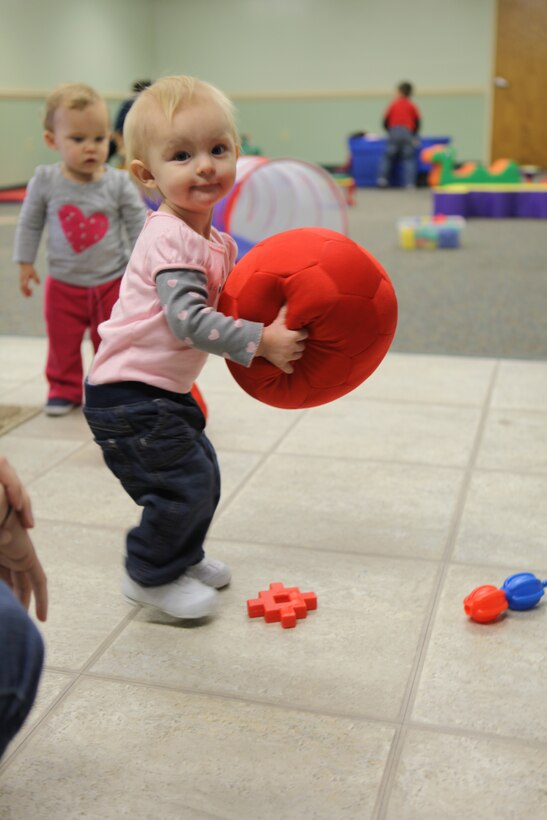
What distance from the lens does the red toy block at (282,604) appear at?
1676mm

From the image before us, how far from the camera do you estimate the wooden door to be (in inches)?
516

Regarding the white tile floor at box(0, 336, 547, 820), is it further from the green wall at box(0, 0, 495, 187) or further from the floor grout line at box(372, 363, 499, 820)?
the green wall at box(0, 0, 495, 187)

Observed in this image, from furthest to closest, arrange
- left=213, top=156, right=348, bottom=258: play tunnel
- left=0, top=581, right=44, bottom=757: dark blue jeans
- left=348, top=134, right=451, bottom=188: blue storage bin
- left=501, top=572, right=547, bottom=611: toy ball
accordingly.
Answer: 1. left=348, top=134, right=451, bottom=188: blue storage bin
2. left=213, top=156, right=348, bottom=258: play tunnel
3. left=501, top=572, right=547, bottom=611: toy ball
4. left=0, top=581, right=44, bottom=757: dark blue jeans

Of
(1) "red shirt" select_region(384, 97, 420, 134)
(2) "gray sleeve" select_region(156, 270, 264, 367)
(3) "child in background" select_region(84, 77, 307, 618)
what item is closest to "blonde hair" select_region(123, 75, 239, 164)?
(3) "child in background" select_region(84, 77, 307, 618)

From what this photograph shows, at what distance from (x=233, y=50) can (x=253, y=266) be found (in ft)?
44.4

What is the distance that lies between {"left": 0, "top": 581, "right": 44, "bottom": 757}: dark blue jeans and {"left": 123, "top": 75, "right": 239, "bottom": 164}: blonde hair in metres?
0.82

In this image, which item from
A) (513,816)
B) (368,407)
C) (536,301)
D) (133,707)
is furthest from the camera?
(536,301)

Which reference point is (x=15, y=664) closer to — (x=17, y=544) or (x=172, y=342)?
(x=17, y=544)

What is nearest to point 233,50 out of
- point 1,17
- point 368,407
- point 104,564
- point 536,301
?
point 1,17

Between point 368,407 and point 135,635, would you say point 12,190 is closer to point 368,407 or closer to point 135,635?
point 368,407

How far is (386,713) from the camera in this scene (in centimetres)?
142

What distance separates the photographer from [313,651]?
160 cm

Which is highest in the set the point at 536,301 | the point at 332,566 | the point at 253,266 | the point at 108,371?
the point at 253,266

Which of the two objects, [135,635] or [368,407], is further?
[368,407]
